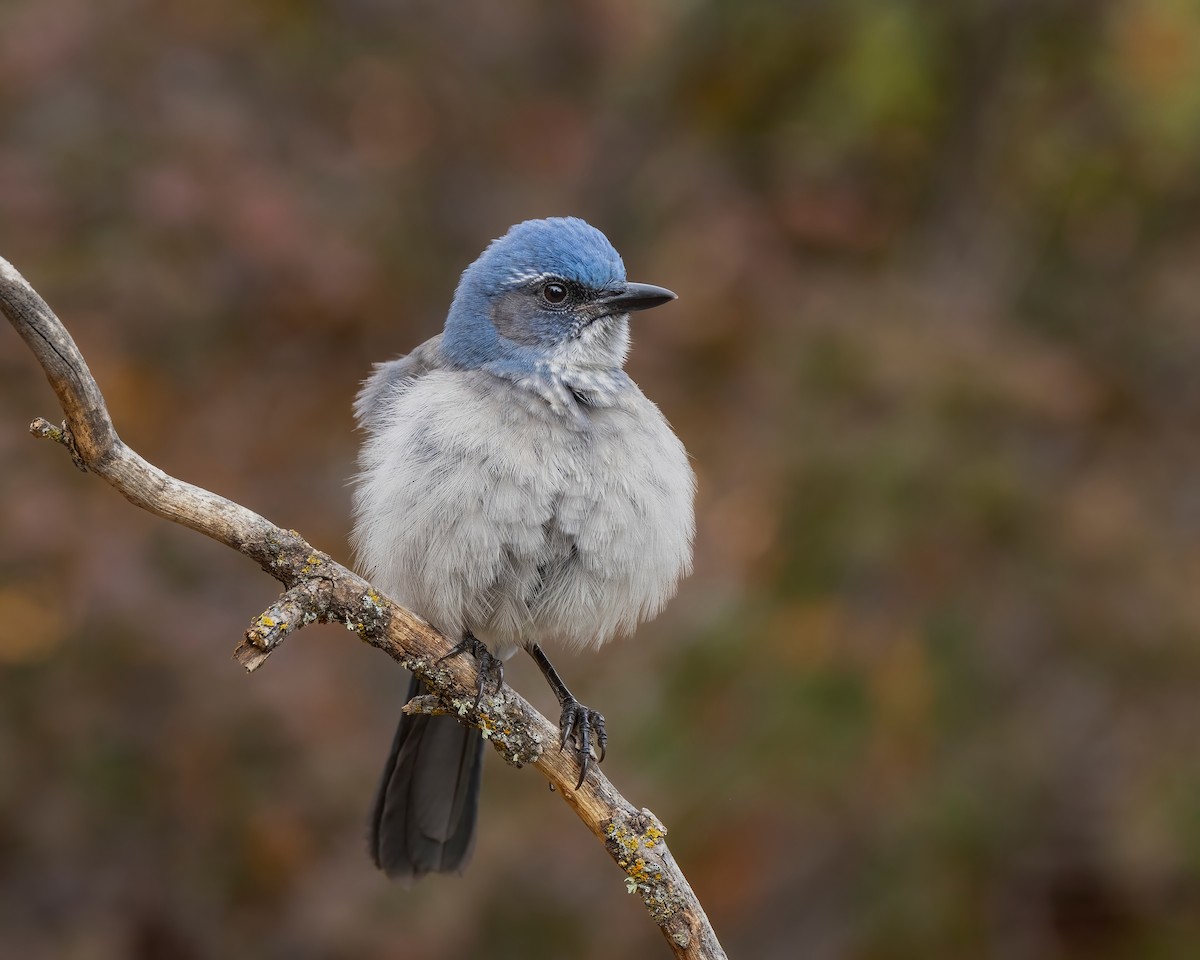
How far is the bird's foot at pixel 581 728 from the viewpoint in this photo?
4141 mm

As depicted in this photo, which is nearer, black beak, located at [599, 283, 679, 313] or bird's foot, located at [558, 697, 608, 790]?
bird's foot, located at [558, 697, 608, 790]

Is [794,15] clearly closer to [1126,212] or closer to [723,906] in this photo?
[1126,212]

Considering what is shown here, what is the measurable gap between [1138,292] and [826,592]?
99.4 inches

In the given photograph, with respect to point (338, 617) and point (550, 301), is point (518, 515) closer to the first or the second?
point (338, 617)

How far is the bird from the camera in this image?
4266 mm

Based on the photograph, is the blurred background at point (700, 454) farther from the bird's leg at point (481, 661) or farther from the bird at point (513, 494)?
the bird's leg at point (481, 661)

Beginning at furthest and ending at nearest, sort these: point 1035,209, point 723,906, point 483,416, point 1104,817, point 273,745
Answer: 1. point 1035,209
2. point 1104,817
3. point 723,906
4. point 273,745
5. point 483,416

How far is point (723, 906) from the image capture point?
667 cm

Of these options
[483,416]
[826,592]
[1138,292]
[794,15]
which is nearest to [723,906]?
[826,592]

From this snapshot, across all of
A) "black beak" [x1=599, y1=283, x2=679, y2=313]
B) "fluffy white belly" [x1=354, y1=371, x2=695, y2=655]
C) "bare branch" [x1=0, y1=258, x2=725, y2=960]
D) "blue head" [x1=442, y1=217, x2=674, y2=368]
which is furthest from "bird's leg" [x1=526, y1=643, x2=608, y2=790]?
"black beak" [x1=599, y1=283, x2=679, y2=313]

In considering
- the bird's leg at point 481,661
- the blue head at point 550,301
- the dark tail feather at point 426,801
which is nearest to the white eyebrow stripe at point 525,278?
the blue head at point 550,301

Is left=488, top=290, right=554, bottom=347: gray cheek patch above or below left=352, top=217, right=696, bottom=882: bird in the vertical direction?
above

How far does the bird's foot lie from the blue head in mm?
1154

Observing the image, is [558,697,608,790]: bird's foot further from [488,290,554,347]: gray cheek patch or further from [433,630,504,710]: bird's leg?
[488,290,554,347]: gray cheek patch
